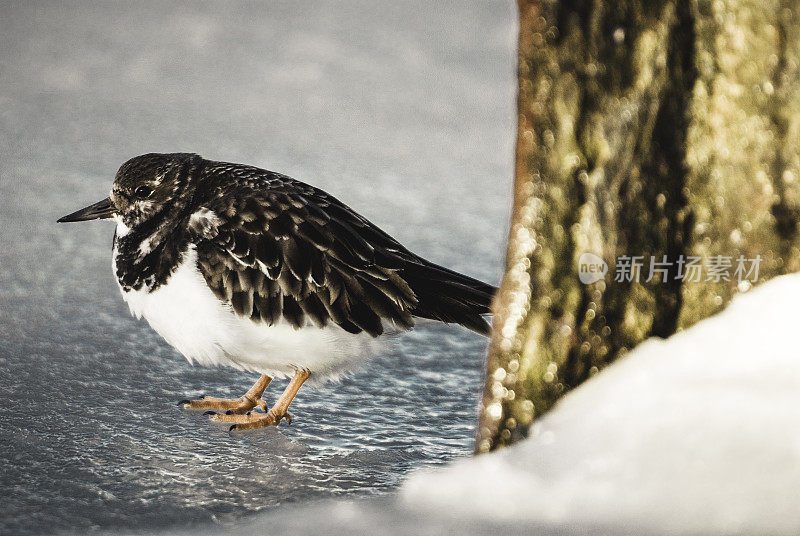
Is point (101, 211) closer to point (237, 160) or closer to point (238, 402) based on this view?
point (238, 402)

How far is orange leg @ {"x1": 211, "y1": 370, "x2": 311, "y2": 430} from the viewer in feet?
10.5

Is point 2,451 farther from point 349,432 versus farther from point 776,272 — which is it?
point 776,272

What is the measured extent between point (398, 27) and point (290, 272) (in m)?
4.91

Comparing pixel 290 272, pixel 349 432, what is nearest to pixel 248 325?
pixel 290 272

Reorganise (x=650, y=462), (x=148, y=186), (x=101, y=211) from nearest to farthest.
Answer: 1. (x=650, y=462)
2. (x=148, y=186)
3. (x=101, y=211)

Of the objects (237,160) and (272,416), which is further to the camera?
(237,160)

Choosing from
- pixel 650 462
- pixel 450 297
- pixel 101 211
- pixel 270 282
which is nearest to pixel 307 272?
pixel 270 282

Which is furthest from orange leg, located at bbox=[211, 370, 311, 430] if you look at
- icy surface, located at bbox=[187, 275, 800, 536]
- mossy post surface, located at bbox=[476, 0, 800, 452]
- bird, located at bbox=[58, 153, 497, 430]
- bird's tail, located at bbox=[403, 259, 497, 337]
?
mossy post surface, located at bbox=[476, 0, 800, 452]

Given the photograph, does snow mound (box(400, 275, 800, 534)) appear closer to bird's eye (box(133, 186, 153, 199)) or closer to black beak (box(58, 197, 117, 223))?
bird's eye (box(133, 186, 153, 199))

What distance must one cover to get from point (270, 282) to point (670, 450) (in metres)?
1.31

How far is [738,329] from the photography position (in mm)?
2631

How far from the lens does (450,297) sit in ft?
10.5

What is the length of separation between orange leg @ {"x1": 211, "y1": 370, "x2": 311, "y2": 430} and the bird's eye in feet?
2.54

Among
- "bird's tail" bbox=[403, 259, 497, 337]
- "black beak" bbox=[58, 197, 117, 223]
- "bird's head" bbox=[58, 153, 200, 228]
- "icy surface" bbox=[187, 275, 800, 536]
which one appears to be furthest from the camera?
"black beak" bbox=[58, 197, 117, 223]
